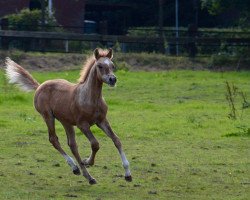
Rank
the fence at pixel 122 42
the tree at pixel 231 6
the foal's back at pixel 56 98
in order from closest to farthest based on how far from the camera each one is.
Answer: the foal's back at pixel 56 98
the fence at pixel 122 42
the tree at pixel 231 6

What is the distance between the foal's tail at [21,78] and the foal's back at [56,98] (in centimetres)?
76

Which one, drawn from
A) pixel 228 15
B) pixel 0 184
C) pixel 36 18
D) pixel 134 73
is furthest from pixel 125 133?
pixel 228 15

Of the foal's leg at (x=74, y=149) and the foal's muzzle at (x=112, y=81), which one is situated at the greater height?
the foal's muzzle at (x=112, y=81)

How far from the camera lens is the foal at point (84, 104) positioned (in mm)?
12773

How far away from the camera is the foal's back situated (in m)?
13.3

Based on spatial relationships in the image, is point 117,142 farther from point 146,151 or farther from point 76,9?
point 76,9

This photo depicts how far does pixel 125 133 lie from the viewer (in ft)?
61.8

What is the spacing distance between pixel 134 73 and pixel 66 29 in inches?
469

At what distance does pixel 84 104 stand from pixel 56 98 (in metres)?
0.89

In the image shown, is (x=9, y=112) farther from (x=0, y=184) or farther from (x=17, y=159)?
(x=0, y=184)

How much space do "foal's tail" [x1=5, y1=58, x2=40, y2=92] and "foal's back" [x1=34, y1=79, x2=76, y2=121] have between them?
0.76 metres

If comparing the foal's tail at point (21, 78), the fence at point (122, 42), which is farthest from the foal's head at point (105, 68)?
the fence at point (122, 42)

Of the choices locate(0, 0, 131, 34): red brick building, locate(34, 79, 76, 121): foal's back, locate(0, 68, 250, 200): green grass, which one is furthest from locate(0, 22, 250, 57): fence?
locate(34, 79, 76, 121): foal's back

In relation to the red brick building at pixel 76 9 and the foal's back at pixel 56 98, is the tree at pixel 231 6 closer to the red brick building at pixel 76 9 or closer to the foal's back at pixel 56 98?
the red brick building at pixel 76 9
